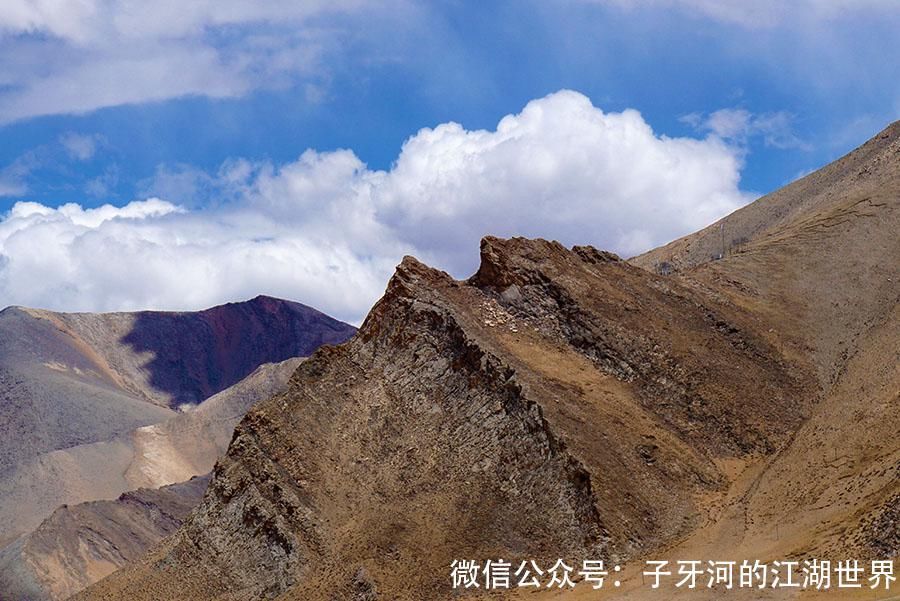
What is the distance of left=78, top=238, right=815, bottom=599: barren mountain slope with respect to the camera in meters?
41.6

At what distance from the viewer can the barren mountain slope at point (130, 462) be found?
12075cm

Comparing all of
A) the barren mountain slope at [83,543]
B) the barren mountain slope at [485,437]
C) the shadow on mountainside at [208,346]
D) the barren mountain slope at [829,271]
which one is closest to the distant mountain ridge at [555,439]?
the barren mountain slope at [485,437]

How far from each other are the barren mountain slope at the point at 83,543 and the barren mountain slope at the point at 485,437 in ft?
145

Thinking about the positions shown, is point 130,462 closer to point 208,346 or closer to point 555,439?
point 208,346

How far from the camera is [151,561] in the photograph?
4931 cm

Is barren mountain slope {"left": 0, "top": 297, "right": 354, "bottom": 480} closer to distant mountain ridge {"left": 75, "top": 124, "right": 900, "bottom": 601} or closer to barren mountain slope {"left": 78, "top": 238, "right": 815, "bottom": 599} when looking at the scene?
barren mountain slope {"left": 78, "top": 238, "right": 815, "bottom": 599}

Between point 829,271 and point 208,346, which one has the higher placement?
point 208,346

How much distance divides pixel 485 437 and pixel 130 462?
93590 mm

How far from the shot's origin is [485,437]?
44.9m

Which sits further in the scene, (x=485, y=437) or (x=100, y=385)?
(x=100, y=385)

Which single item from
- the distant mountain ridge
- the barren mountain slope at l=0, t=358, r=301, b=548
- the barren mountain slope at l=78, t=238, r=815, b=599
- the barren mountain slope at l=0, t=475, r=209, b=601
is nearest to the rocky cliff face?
the barren mountain slope at l=0, t=358, r=301, b=548

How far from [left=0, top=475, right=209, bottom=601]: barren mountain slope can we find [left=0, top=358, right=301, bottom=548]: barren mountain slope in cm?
1669

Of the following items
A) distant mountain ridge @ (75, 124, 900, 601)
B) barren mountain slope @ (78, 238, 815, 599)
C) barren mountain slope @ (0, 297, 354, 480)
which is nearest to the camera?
distant mountain ridge @ (75, 124, 900, 601)

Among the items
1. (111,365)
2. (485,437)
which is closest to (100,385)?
(111,365)
